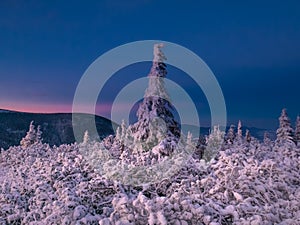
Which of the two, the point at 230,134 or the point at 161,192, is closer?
the point at 161,192

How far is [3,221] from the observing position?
11.2 metres

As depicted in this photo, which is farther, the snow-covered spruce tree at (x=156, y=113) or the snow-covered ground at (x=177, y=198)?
the snow-covered spruce tree at (x=156, y=113)

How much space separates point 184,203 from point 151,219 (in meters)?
1.00

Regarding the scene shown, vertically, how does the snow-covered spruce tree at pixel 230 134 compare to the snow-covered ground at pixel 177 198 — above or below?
above

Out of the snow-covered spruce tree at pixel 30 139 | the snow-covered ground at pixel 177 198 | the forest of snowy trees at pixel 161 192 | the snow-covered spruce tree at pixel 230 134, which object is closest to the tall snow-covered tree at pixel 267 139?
the snow-covered spruce tree at pixel 230 134

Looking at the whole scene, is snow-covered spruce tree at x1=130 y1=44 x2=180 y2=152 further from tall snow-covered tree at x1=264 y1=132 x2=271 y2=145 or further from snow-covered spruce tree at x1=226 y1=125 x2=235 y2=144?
snow-covered spruce tree at x1=226 y1=125 x2=235 y2=144

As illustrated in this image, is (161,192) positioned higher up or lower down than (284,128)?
lower down

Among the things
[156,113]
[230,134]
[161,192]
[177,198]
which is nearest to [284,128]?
[230,134]

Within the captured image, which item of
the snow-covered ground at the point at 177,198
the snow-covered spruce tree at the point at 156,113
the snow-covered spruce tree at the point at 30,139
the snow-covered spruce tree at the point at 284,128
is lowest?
the snow-covered ground at the point at 177,198

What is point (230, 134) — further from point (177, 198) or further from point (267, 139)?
point (177, 198)

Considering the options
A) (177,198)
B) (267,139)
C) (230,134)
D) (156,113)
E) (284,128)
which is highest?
(230,134)

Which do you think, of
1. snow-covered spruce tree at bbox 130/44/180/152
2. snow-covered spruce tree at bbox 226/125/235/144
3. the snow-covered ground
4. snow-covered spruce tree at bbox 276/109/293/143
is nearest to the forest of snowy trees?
the snow-covered ground

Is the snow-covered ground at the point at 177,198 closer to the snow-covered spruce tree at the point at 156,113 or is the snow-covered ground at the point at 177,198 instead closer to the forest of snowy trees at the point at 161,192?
the forest of snowy trees at the point at 161,192

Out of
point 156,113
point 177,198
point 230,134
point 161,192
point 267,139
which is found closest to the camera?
point 177,198
